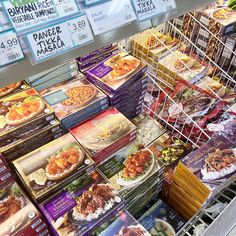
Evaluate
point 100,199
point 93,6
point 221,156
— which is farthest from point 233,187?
point 93,6

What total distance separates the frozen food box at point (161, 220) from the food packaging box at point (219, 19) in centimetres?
110

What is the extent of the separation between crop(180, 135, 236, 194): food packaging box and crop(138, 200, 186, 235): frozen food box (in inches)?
8.1

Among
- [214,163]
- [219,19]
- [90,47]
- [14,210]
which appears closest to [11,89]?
[14,210]

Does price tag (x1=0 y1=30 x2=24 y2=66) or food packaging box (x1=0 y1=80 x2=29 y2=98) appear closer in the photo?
price tag (x1=0 y1=30 x2=24 y2=66)

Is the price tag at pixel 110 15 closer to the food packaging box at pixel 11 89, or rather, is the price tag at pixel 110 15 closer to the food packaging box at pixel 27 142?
the food packaging box at pixel 27 142

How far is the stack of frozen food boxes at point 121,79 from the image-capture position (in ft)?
4.23

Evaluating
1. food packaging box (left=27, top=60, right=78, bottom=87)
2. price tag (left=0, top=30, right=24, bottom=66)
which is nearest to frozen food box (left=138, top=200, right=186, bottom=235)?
food packaging box (left=27, top=60, right=78, bottom=87)

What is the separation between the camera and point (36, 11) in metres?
0.62

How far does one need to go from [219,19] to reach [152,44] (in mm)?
429

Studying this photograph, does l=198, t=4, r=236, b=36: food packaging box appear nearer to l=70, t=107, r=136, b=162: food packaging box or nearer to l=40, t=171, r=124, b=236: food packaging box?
l=70, t=107, r=136, b=162: food packaging box

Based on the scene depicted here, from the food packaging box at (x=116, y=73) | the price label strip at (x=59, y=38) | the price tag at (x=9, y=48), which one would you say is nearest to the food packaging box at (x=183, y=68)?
the food packaging box at (x=116, y=73)

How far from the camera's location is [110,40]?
0.74 metres

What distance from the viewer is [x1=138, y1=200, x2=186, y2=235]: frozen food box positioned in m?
1.16

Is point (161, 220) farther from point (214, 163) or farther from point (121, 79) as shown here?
point (121, 79)
